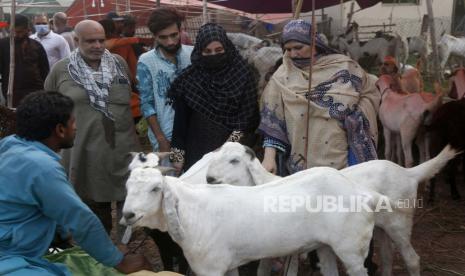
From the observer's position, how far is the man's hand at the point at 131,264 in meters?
2.88

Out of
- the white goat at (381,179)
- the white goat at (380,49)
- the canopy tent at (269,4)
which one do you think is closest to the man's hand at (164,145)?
the white goat at (381,179)

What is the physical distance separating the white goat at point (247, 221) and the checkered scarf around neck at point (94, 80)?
4.36 ft

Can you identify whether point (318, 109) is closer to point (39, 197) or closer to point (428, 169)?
point (428, 169)

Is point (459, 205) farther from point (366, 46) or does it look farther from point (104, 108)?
point (366, 46)

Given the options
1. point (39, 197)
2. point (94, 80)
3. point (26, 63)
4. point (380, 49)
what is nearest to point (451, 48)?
point (380, 49)

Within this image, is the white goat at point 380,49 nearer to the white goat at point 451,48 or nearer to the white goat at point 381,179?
the white goat at point 451,48

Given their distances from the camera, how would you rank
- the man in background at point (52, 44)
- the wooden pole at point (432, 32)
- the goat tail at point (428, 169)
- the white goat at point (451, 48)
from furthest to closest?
1. the white goat at point (451, 48)
2. the man in background at point (52, 44)
3. the wooden pole at point (432, 32)
4. the goat tail at point (428, 169)

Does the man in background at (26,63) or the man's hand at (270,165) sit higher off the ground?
the man in background at (26,63)

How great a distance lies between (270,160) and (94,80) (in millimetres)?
1322

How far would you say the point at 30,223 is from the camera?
2.72 m

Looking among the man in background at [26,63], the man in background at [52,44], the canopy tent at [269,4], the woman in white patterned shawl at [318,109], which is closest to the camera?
the woman in white patterned shawl at [318,109]

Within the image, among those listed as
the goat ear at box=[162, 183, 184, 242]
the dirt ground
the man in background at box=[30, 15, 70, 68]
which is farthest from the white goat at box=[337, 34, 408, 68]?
the goat ear at box=[162, 183, 184, 242]

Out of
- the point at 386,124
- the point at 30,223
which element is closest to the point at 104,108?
the point at 30,223

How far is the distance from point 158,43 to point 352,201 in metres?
1.83
